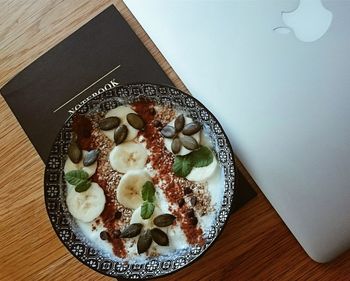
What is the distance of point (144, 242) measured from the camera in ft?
2.89

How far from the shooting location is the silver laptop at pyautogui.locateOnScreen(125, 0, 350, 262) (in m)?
0.85

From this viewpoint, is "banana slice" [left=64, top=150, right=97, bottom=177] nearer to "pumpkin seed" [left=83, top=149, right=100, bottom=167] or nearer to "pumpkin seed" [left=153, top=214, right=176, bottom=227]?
"pumpkin seed" [left=83, top=149, right=100, bottom=167]

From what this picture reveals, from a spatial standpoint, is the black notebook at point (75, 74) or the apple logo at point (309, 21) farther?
the black notebook at point (75, 74)

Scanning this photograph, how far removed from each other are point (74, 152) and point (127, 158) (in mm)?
75

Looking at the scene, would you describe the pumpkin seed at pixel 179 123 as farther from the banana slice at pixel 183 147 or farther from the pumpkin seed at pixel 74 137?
the pumpkin seed at pixel 74 137

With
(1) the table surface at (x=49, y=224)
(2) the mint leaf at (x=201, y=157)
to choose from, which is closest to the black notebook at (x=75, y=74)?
(1) the table surface at (x=49, y=224)

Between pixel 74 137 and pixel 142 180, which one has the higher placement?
pixel 74 137

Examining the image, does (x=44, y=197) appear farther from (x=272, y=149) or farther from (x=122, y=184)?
(x=272, y=149)

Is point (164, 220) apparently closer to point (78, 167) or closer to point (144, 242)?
point (144, 242)

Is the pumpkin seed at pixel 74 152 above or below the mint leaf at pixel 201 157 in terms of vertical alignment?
above

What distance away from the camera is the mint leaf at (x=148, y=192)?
2.94 feet

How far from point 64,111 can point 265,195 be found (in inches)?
12.6

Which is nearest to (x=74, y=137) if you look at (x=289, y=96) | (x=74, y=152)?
(x=74, y=152)

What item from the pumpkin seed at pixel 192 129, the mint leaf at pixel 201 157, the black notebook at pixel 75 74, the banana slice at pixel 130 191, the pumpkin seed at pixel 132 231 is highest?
the black notebook at pixel 75 74
